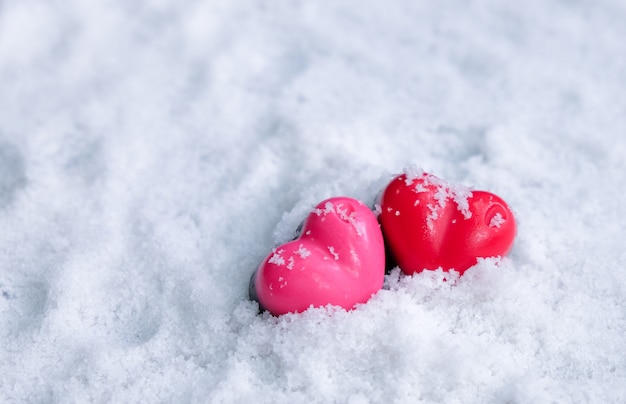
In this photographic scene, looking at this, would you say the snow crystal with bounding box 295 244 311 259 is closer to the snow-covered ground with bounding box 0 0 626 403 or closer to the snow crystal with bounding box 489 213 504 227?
the snow-covered ground with bounding box 0 0 626 403

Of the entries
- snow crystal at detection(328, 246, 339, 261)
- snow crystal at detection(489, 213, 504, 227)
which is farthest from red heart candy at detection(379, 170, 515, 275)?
snow crystal at detection(328, 246, 339, 261)

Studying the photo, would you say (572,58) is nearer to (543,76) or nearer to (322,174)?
(543,76)

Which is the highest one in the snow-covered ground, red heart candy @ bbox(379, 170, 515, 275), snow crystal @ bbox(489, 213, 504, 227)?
snow crystal @ bbox(489, 213, 504, 227)

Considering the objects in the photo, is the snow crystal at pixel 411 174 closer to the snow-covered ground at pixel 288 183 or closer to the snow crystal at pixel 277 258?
the snow-covered ground at pixel 288 183

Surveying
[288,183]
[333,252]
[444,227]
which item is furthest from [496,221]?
[288,183]

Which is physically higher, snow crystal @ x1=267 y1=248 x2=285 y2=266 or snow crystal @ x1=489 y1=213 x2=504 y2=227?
snow crystal @ x1=489 y1=213 x2=504 y2=227

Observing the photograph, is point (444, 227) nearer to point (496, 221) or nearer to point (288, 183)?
point (496, 221)
